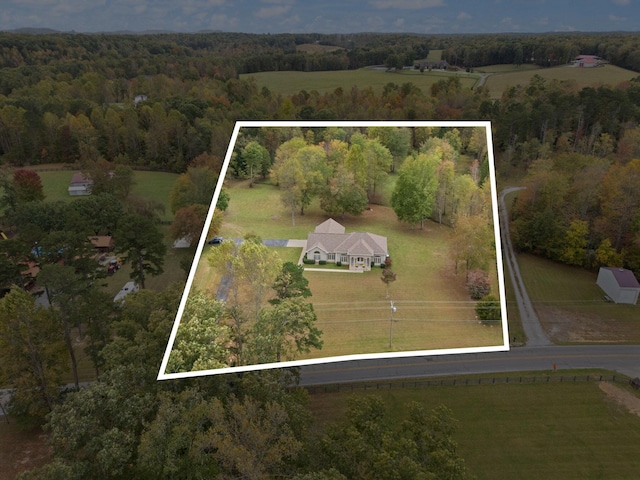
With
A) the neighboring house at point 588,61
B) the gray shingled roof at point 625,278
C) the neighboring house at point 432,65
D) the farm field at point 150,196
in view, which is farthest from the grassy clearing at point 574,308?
the neighboring house at point 432,65

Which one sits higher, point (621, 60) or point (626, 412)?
point (621, 60)

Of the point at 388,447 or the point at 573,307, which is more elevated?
the point at 388,447

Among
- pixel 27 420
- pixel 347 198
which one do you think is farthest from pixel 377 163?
pixel 27 420

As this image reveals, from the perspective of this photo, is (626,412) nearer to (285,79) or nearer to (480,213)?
(480,213)

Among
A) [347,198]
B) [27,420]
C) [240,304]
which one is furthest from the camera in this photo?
[27,420]

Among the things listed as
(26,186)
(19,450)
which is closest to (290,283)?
(19,450)

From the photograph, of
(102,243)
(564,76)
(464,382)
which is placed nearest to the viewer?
(464,382)

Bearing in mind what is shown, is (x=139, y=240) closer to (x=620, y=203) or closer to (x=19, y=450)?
(x=19, y=450)

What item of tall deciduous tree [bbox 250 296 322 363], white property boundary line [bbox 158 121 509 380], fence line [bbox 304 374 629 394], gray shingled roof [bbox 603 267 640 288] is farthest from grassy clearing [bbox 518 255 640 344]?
tall deciduous tree [bbox 250 296 322 363]
